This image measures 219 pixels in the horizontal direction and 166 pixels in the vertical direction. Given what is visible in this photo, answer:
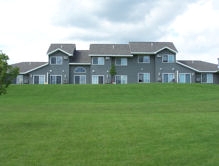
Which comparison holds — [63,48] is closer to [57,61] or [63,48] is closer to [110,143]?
[57,61]

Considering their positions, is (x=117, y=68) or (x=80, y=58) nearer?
(x=117, y=68)

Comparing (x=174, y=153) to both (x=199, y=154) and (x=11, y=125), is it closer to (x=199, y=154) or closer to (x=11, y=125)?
(x=199, y=154)

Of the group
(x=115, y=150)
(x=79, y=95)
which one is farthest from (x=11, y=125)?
(x=79, y=95)

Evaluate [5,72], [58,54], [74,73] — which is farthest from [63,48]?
[5,72]

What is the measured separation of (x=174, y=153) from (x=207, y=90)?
35.9m

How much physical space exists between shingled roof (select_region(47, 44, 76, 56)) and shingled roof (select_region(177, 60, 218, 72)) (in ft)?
55.5

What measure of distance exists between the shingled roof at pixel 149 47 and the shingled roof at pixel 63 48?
925cm

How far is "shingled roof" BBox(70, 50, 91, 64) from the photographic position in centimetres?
5928

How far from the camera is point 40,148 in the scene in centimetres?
1064

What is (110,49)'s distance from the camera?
6047 centimetres

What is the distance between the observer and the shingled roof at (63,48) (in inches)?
2315

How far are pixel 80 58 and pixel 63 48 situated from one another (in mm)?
3055

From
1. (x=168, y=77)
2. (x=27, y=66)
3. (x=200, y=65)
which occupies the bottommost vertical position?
(x=168, y=77)

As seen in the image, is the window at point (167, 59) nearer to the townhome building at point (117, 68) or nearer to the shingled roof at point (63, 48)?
the townhome building at point (117, 68)
